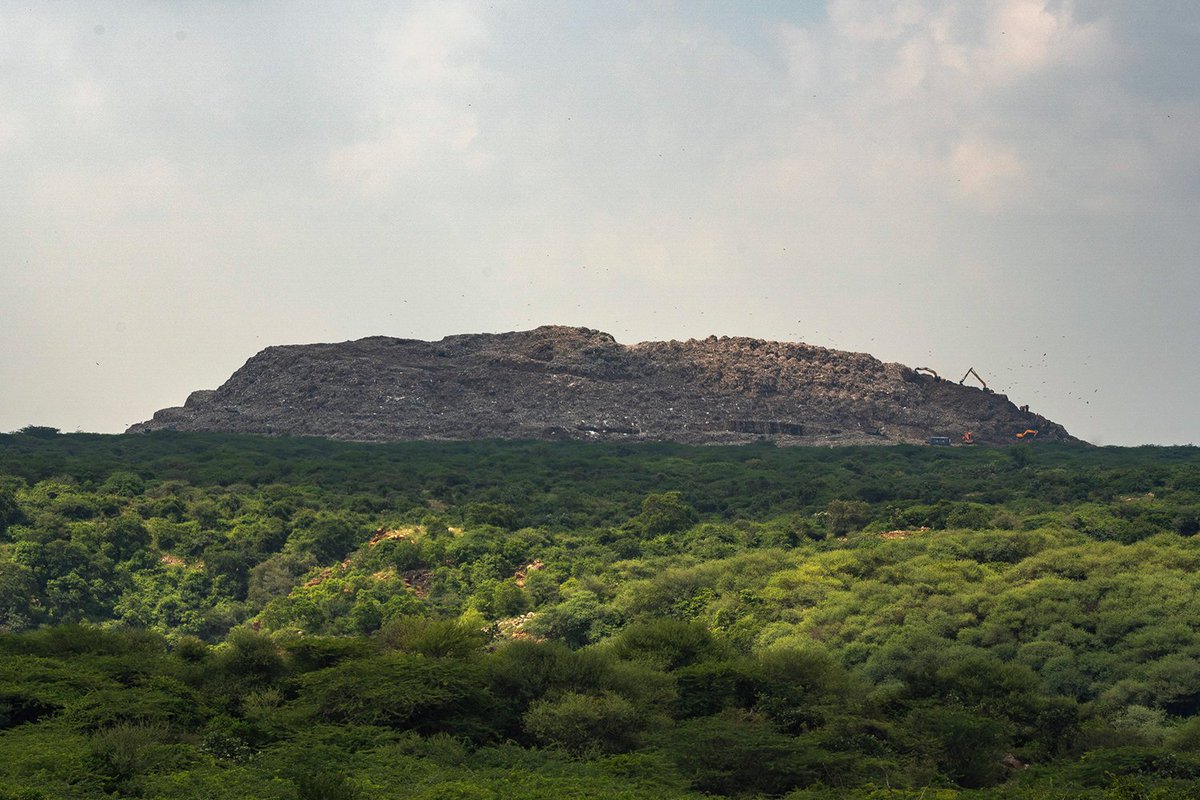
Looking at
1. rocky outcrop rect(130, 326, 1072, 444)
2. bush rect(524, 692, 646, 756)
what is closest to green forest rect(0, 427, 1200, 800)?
bush rect(524, 692, 646, 756)

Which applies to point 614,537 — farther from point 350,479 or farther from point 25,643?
point 25,643

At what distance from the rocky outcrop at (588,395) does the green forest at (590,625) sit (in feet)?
57.8

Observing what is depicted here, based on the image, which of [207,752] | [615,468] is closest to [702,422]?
[615,468]

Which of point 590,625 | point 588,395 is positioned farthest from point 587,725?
point 588,395

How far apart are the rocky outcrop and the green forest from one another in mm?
17622

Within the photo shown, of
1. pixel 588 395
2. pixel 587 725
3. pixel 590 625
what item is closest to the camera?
pixel 587 725

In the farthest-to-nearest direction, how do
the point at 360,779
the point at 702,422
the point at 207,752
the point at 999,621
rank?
the point at 702,422 → the point at 999,621 → the point at 207,752 → the point at 360,779

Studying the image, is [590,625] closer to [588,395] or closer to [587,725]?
[587,725]

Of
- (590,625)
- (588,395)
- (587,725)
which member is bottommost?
(587,725)

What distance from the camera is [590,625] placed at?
77.1 m

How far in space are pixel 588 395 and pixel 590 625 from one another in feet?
288

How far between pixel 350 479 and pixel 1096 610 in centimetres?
6288

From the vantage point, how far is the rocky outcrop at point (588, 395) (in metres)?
158

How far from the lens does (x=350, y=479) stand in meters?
119
